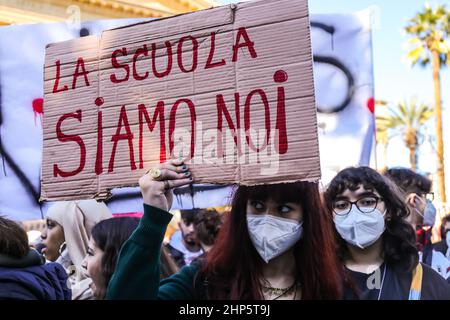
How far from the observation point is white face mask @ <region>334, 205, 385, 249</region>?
2518 millimetres

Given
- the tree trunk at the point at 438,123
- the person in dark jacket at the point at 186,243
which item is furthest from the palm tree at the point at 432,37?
the person in dark jacket at the point at 186,243

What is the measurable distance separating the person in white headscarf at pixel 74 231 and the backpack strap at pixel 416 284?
1529mm

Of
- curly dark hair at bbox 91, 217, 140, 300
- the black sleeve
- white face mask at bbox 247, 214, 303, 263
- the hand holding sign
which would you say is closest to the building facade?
curly dark hair at bbox 91, 217, 140, 300

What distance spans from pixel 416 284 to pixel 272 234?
0.58m

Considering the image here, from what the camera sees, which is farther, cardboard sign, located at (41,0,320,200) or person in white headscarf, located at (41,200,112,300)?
person in white headscarf, located at (41,200,112,300)

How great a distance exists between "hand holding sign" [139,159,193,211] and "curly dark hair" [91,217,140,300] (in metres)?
0.64

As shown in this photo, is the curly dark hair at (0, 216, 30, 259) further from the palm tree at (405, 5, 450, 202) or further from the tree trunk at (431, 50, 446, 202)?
the palm tree at (405, 5, 450, 202)

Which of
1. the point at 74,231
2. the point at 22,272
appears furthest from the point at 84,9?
the point at 22,272

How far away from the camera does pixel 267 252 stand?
217 centimetres

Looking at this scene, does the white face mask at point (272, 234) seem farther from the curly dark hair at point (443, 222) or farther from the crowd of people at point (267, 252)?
the curly dark hair at point (443, 222)

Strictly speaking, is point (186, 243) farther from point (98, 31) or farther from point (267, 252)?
point (267, 252)

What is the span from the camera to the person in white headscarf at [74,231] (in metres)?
3.13

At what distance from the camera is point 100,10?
4691 mm

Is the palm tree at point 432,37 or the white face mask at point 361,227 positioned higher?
the palm tree at point 432,37
